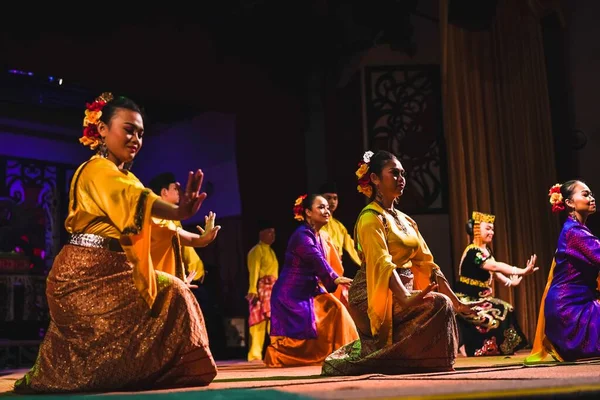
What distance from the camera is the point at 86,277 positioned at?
308cm

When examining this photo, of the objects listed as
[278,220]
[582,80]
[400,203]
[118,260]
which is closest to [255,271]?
[278,220]

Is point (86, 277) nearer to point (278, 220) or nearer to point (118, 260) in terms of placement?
point (118, 260)

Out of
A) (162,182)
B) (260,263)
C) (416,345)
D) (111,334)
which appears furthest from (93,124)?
(260,263)

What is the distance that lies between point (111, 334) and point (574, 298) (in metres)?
2.79

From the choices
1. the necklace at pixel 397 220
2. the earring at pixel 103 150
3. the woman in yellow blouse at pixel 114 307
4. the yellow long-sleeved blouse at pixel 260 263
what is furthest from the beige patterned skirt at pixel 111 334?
the yellow long-sleeved blouse at pixel 260 263

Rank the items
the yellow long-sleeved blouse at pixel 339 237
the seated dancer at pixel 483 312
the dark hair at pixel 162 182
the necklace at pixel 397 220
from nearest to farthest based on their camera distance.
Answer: the necklace at pixel 397 220 < the dark hair at pixel 162 182 < the seated dancer at pixel 483 312 < the yellow long-sleeved blouse at pixel 339 237

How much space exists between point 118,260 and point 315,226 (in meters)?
2.96

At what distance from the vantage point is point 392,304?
3807 mm

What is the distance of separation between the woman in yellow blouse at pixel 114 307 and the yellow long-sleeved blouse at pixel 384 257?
0.95 meters

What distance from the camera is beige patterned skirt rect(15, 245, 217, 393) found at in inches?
117

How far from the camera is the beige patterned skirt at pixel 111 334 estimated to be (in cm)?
298

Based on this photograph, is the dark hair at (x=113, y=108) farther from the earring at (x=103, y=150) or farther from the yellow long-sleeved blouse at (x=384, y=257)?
the yellow long-sleeved blouse at (x=384, y=257)

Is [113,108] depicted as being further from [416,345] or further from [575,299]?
[575,299]

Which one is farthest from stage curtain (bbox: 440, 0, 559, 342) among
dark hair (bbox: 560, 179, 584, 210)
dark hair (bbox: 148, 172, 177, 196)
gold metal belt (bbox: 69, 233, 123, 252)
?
gold metal belt (bbox: 69, 233, 123, 252)
